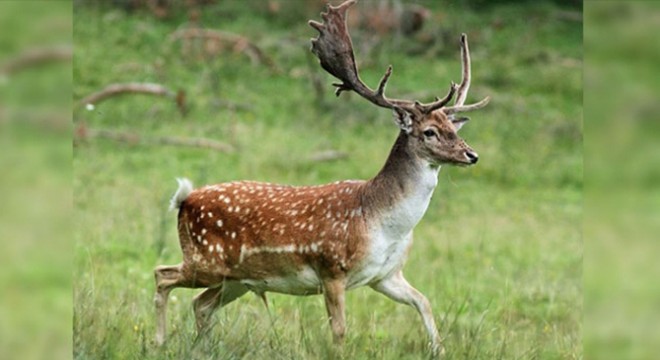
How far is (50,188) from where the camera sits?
8.80 feet

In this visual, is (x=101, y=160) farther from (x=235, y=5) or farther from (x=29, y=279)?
(x=29, y=279)

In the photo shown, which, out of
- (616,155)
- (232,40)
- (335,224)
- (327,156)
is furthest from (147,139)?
(616,155)

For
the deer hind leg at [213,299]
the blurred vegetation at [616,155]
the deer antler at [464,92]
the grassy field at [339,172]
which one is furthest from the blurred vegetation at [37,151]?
the deer antler at [464,92]

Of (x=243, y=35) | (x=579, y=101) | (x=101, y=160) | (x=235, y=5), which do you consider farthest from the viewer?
(x=235, y=5)

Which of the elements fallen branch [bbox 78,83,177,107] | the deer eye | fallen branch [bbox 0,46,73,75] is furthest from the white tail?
fallen branch [bbox 78,83,177,107]

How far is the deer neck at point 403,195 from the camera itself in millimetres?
5234

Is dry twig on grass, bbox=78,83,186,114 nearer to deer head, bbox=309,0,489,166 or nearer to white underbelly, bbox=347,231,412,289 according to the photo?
deer head, bbox=309,0,489,166

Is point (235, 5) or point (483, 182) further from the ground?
point (235, 5)

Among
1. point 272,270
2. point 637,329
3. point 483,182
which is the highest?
point 637,329

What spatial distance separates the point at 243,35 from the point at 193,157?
5668 mm

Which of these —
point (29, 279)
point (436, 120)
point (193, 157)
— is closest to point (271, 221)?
point (436, 120)

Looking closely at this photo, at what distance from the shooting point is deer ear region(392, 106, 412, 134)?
5262 millimetres

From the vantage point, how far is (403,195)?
207 inches

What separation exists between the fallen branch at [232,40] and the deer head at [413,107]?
1073 centimetres
